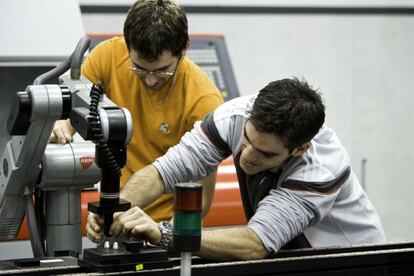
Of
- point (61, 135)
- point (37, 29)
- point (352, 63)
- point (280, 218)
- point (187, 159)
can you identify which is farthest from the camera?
point (352, 63)

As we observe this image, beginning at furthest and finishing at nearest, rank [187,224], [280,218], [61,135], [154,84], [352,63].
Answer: [352,63] < [154,84] < [61,135] < [280,218] < [187,224]

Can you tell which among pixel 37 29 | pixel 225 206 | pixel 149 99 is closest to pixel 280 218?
pixel 149 99

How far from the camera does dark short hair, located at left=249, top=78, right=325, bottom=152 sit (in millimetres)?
1921

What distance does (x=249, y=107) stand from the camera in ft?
6.93

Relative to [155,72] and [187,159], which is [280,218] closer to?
Result: [187,159]

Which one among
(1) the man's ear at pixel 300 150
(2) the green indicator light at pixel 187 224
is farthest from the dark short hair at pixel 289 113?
(2) the green indicator light at pixel 187 224

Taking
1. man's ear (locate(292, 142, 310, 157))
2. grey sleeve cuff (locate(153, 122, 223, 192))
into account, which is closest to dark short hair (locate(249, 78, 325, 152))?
man's ear (locate(292, 142, 310, 157))

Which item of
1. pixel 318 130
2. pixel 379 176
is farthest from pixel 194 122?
pixel 379 176

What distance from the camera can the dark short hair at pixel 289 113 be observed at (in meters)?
1.92

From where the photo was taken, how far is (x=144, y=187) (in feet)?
6.93

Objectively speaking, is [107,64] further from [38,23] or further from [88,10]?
[88,10]

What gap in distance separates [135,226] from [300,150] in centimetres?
47

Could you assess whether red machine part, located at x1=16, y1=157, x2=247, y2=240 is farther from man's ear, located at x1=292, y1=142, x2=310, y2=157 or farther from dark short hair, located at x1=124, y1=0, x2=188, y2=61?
man's ear, located at x1=292, y1=142, x2=310, y2=157

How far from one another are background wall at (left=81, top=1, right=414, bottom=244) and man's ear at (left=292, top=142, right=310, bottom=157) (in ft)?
6.26
